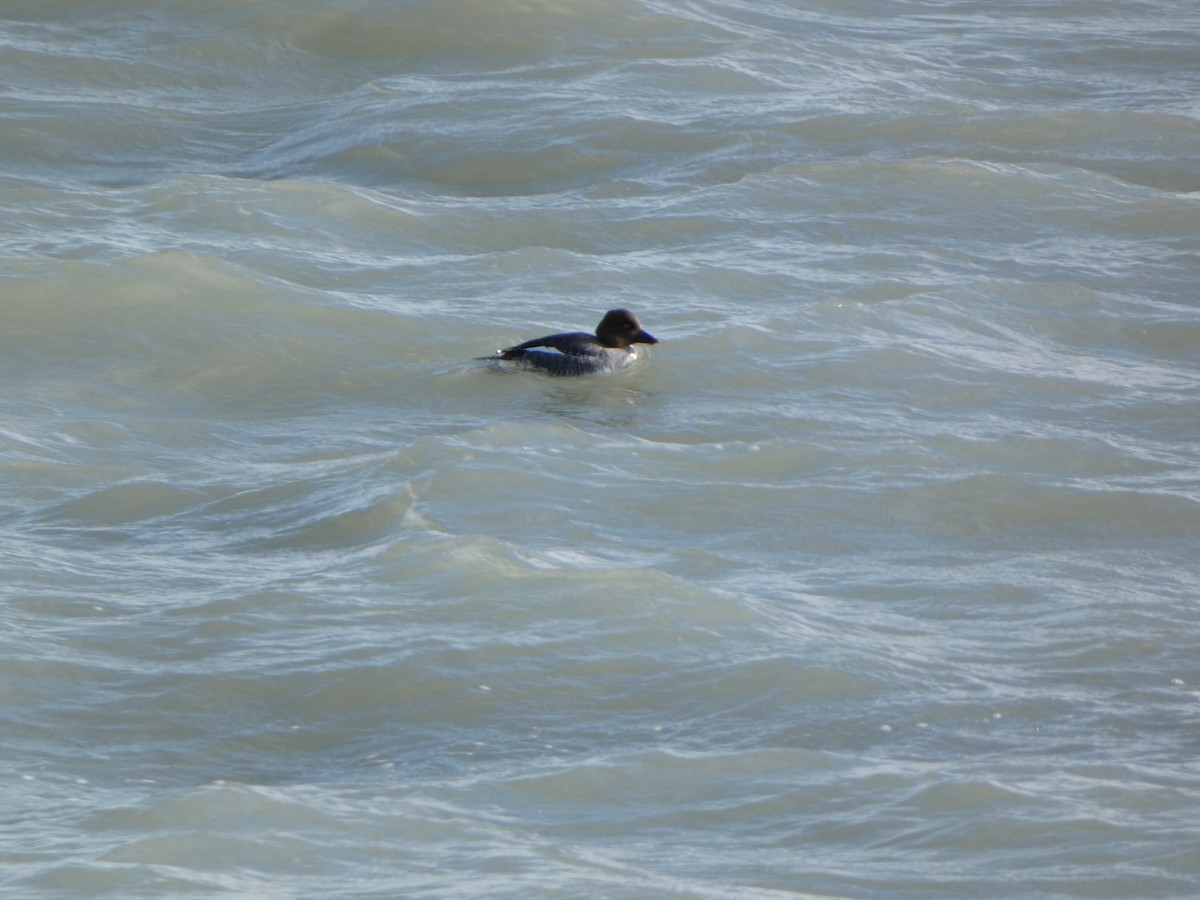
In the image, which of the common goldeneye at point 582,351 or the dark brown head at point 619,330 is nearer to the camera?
the common goldeneye at point 582,351

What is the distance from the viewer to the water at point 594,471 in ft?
16.2

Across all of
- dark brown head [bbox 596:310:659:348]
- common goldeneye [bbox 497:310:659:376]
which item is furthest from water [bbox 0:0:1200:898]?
dark brown head [bbox 596:310:659:348]

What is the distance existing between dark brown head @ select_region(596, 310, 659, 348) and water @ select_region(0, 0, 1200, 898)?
249 mm

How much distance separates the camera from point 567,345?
9000 mm

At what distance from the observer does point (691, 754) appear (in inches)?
210

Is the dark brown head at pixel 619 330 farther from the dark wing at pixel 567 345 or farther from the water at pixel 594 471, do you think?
the water at pixel 594 471

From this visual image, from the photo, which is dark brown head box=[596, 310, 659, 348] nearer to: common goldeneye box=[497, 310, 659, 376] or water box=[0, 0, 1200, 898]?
common goldeneye box=[497, 310, 659, 376]

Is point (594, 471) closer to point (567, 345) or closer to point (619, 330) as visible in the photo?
point (567, 345)

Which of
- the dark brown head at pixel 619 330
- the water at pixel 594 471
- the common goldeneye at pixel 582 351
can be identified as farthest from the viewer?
the dark brown head at pixel 619 330

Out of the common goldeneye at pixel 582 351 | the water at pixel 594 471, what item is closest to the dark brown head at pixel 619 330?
the common goldeneye at pixel 582 351

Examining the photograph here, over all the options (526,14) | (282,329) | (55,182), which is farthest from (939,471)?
(526,14)

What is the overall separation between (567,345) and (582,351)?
8 cm

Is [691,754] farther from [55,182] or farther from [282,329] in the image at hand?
[55,182]

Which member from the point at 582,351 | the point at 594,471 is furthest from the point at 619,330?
the point at 594,471
